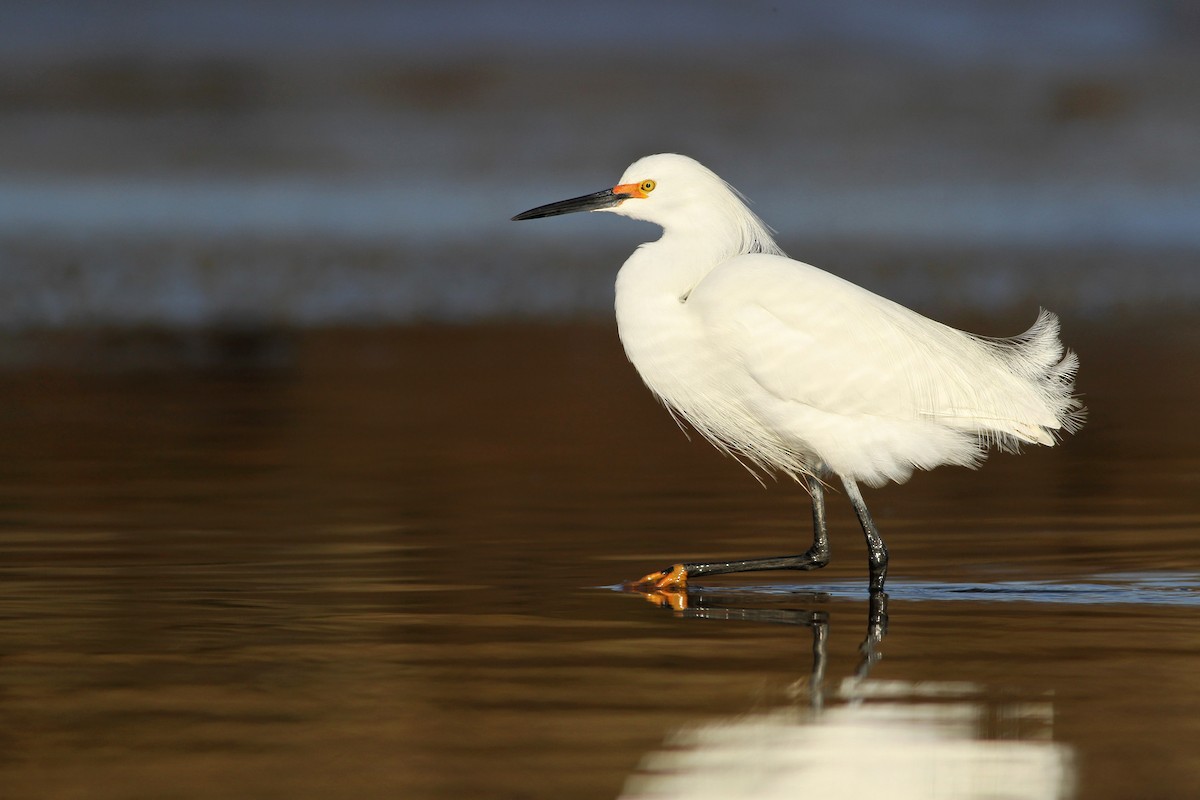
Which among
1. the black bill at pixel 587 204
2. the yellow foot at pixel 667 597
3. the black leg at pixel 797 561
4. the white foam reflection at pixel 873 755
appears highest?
the black bill at pixel 587 204

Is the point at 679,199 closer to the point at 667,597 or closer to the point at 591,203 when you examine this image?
the point at 591,203

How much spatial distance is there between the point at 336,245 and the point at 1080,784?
18.7 meters

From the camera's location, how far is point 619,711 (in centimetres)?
506

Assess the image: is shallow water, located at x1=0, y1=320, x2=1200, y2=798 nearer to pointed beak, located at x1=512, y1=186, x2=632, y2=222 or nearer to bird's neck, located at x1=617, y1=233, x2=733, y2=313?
bird's neck, located at x1=617, y1=233, x2=733, y2=313

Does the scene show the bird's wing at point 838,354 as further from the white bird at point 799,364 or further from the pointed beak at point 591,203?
the pointed beak at point 591,203

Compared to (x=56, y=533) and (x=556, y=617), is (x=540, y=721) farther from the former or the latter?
(x=56, y=533)

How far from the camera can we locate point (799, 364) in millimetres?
7270

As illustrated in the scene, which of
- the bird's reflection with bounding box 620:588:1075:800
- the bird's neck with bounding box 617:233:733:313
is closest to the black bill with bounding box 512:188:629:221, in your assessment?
the bird's neck with bounding box 617:233:733:313

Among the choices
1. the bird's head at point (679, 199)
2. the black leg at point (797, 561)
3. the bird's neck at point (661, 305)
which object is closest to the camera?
the black leg at point (797, 561)

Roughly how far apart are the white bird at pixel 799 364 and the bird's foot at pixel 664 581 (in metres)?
0.08

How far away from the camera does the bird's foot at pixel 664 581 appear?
22.6ft

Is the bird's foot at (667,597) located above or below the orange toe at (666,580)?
below

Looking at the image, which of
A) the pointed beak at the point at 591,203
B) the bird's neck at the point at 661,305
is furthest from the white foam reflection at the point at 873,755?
the pointed beak at the point at 591,203

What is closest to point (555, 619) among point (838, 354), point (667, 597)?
point (667, 597)
